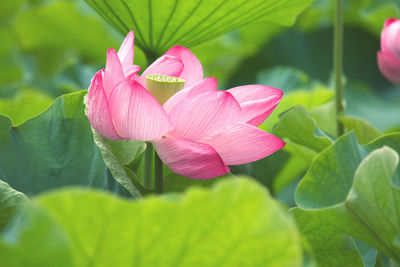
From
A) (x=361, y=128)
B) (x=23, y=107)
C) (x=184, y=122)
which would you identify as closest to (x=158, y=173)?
(x=184, y=122)

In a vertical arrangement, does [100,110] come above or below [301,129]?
above

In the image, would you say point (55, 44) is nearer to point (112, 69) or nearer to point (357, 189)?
point (112, 69)

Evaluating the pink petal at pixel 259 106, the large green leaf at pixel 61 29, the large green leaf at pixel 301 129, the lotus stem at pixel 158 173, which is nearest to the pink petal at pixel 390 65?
the large green leaf at pixel 301 129

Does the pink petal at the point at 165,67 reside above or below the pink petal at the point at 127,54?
below

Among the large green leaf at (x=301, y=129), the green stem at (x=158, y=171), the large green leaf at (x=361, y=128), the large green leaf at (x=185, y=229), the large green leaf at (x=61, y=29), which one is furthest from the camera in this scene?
the large green leaf at (x=61, y=29)

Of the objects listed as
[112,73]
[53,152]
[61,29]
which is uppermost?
[112,73]

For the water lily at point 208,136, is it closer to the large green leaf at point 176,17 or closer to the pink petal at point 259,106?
the pink petal at point 259,106

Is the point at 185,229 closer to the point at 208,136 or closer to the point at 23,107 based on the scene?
the point at 208,136

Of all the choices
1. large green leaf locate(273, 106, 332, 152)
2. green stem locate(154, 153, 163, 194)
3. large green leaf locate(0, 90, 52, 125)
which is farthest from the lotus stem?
large green leaf locate(0, 90, 52, 125)
